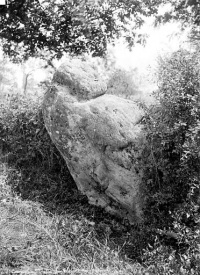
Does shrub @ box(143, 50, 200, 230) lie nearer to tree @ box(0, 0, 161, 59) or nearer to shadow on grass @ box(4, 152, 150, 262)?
shadow on grass @ box(4, 152, 150, 262)

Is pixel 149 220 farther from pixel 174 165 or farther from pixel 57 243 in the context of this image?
pixel 57 243

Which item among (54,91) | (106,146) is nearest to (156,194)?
(106,146)

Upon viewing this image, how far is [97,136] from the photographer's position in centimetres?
488

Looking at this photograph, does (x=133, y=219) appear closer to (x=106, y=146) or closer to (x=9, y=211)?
(x=106, y=146)

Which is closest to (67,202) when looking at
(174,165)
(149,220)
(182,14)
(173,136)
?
(149,220)

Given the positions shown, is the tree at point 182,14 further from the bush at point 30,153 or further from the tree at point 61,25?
the bush at point 30,153

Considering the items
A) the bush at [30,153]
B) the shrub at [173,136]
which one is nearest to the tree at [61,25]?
the bush at [30,153]

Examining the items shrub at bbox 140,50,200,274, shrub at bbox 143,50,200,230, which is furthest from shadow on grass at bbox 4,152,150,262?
shrub at bbox 143,50,200,230

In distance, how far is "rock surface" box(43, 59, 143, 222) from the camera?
15.7ft

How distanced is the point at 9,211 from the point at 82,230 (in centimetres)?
151

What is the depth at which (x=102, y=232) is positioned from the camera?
490cm

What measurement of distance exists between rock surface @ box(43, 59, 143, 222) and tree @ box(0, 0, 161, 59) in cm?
379

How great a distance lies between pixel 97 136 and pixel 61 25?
5.83 m

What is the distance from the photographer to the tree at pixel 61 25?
8.67 m
